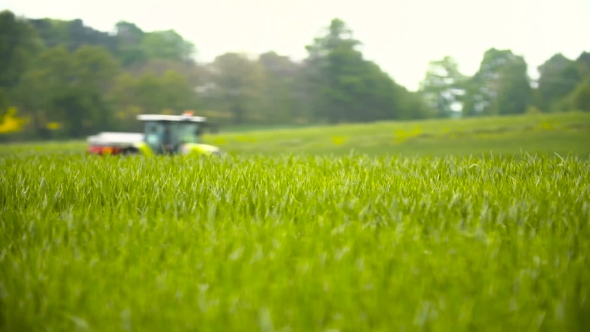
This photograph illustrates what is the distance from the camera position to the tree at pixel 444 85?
306ft

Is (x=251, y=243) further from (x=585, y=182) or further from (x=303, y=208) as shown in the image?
(x=585, y=182)

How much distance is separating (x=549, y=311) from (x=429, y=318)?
64 cm

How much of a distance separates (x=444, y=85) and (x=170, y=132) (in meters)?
89.7


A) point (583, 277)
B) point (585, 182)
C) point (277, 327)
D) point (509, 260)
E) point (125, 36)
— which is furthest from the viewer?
point (125, 36)

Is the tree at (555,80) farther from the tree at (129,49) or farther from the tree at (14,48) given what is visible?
the tree at (14,48)

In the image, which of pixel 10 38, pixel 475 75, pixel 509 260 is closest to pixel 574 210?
pixel 509 260

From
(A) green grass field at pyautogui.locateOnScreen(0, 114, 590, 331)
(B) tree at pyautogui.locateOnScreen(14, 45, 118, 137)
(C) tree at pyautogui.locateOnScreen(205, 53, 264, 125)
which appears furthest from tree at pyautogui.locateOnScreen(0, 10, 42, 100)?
(A) green grass field at pyautogui.locateOnScreen(0, 114, 590, 331)

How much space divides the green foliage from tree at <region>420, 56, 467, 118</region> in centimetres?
9087

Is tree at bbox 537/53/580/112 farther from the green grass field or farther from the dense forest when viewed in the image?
the green grass field

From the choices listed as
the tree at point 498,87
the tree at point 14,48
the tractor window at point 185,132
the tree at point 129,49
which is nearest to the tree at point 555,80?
the tree at point 498,87

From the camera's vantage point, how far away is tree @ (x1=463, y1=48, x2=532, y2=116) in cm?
7306

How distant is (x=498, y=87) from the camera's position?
78938 mm

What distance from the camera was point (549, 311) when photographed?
2.23 meters

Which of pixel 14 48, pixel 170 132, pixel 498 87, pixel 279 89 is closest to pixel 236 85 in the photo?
pixel 279 89
